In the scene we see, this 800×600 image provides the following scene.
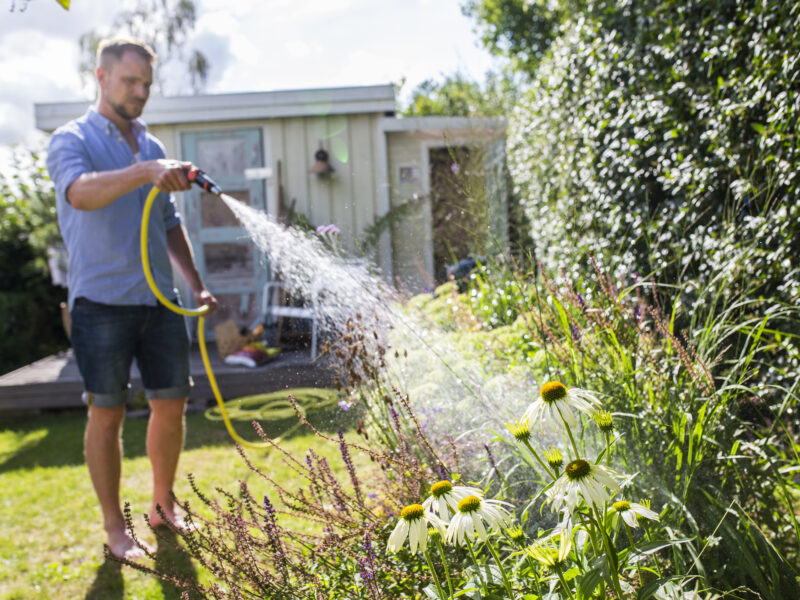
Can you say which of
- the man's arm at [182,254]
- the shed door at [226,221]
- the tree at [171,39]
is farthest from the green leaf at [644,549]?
the tree at [171,39]

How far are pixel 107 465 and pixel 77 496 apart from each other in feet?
3.89

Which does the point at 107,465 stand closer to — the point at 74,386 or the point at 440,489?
the point at 440,489

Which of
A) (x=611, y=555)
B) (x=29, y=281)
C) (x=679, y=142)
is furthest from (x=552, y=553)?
(x=29, y=281)

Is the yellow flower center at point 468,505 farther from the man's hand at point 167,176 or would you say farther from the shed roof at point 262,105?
the shed roof at point 262,105

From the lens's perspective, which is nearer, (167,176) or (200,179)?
(167,176)

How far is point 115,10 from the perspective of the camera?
1677 cm

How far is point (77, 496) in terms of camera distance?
3469 millimetres

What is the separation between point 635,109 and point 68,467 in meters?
3.89

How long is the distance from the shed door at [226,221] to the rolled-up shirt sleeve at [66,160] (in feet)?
15.3

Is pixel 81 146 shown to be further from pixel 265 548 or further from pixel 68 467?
pixel 68 467

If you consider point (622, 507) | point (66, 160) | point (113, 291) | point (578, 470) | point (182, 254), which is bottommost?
point (622, 507)

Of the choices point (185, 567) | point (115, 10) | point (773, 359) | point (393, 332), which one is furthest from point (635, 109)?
point (115, 10)

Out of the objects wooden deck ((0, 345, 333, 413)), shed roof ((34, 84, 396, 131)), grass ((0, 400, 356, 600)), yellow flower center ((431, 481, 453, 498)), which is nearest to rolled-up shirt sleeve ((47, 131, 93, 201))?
grass ((0, 400, 356, 600))

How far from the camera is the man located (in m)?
2.49
